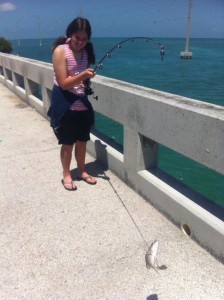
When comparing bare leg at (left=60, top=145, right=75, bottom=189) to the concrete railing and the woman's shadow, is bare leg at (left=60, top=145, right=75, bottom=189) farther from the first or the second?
the concrete railing

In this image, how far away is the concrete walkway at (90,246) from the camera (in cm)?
→ 263

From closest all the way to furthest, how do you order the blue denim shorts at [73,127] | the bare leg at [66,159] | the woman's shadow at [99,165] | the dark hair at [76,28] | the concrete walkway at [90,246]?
the concrete walkway at [90,246] < the dark hair at [76,28] < the blue denim shorts at [73,127] < the bare leg at [66,159] < the woman's shadow at [99,165]

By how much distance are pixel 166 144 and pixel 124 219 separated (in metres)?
0.89

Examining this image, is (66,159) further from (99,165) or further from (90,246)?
(90,246)

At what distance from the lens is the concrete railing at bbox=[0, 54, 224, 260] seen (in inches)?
110

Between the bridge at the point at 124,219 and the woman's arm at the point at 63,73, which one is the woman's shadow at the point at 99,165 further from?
the woman's arm at the point at 63,73

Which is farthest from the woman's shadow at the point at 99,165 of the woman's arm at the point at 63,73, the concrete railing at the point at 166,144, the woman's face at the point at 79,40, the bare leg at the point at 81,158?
the woman's face at the point at 79,40

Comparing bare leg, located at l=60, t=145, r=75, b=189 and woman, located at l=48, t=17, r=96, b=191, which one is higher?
woman, located at l=48, t=17, r=96, b=191

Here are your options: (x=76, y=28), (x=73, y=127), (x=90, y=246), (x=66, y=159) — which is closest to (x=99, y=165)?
(x=66, y=159)

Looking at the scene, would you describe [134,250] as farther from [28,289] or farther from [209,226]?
[28,289]

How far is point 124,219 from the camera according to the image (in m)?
3.52

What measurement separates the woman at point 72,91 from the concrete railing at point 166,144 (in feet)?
1.47

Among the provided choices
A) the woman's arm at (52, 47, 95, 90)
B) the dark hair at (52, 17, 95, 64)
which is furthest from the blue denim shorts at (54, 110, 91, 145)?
the dark hair at (52, 17, 95, 64)

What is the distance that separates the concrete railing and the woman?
449mm
